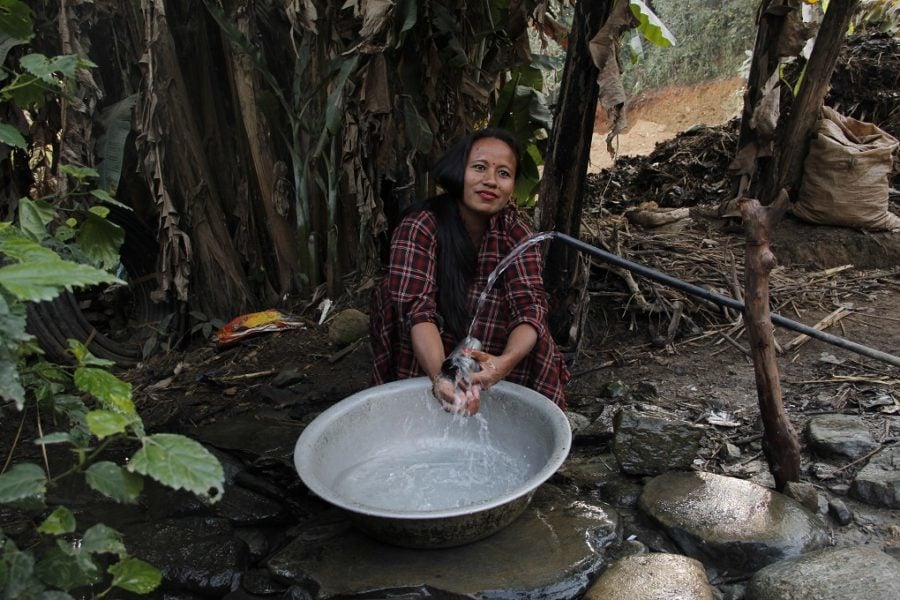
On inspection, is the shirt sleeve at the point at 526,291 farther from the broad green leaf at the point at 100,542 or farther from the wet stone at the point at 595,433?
the broad green leaf at the point at 100,542

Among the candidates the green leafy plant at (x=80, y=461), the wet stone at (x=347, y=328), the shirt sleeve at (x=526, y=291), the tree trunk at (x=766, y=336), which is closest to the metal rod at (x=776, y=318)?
the tree trunk at (x=766, y=336)

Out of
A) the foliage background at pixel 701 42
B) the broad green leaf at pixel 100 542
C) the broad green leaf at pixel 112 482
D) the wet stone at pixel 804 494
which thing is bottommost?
the wet stone at pixel 804 494

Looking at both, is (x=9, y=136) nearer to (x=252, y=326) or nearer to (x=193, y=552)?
(x=193, y=552)

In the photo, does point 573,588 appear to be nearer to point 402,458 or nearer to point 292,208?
point 402,458

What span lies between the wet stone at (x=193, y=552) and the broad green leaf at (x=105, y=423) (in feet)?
3.67

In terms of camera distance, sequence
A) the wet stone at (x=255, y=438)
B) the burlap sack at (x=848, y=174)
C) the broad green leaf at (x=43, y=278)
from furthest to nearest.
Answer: the burlap sack at (x=848, y=174), the wet stone at (x=255, y=438), the broad green leaf at (x=43, y=278)

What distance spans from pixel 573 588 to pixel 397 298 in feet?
3.40

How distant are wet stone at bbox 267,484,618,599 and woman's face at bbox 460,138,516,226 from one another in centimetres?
100

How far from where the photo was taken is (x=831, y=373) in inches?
117

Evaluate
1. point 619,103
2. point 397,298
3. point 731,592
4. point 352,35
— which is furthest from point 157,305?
point 731,592

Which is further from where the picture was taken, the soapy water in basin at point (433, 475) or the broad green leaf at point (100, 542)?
the soapy water in basin at point (433, 475)

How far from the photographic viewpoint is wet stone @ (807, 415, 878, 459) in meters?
2.39

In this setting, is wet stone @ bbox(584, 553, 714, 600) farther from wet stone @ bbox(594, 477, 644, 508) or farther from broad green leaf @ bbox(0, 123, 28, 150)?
broad green leaf @ bbox(0, 123, 28, 150)

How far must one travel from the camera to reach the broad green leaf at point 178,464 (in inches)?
41.5
